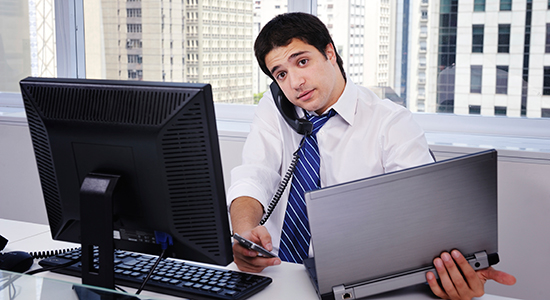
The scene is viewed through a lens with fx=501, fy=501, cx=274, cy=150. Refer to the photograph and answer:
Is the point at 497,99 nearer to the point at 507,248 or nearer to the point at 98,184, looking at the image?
the point at 507,248

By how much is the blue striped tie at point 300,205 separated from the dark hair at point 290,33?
29 centimetres

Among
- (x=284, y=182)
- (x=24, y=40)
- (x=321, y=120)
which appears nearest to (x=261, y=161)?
(x=284, y=182)

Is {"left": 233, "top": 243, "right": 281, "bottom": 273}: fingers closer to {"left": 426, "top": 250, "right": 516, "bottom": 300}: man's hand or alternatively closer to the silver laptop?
the silver laptop

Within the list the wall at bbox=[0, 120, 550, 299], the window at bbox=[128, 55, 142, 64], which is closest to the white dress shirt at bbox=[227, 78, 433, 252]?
the wall at bbox=[0, 120, 550, 299]

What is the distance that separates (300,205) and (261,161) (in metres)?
0.21

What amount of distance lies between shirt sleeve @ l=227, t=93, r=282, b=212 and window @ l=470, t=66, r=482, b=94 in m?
1.07

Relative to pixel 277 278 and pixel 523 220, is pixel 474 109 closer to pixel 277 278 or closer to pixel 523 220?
pixel 523 220

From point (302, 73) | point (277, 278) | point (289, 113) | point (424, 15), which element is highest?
point (424, 15)

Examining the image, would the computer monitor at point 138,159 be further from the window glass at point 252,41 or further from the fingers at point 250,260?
the window glass at point 252,41

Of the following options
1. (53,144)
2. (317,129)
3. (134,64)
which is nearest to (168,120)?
(53,144)

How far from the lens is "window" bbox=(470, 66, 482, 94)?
7.55 feet

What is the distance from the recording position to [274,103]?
5.81 feet

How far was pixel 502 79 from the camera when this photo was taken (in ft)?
7.43

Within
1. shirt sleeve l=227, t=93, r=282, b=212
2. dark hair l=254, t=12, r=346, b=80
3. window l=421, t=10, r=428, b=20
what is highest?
window l=421, t=10, r=428, b=20
